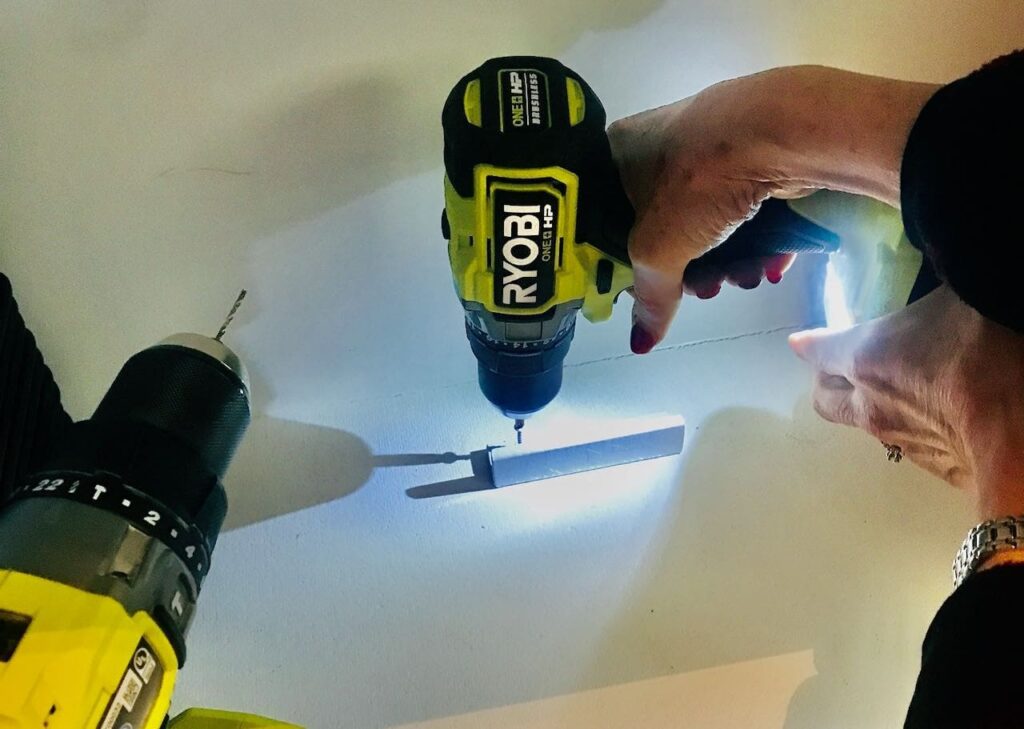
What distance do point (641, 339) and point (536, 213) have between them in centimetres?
19

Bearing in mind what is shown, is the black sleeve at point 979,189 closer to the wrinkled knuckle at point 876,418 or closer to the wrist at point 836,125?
the wrist at point 836,125

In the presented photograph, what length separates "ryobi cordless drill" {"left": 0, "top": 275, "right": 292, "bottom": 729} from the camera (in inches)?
14.3

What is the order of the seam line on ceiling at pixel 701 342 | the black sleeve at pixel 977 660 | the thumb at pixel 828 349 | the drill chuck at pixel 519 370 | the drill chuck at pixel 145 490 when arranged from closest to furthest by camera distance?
the black sleeve at pixel 977 660 → the drill chuck at pixel 145 490 → the thumb at pixel 828 349 → the drill chuck at pixel 519 370 → the seam line on ceiling at pixel 701 342

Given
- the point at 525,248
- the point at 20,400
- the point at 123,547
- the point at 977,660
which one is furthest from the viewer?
the point at 20,400

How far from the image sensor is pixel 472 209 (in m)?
0.52

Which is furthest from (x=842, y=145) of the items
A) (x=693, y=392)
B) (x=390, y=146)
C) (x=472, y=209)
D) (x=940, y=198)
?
(x=693, y=392)

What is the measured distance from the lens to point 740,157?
0.49 meters

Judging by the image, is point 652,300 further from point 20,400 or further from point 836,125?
point 20,400

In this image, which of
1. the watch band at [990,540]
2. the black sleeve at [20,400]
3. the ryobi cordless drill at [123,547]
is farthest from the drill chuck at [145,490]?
the watch band at [990,540]

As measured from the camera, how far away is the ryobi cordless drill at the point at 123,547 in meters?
0.36

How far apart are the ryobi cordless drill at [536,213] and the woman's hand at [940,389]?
0.37 ft

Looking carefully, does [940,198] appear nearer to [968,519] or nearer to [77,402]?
[968,519]

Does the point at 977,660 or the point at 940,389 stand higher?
the point at 940,389

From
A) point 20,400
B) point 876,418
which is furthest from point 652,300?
point 20,400
